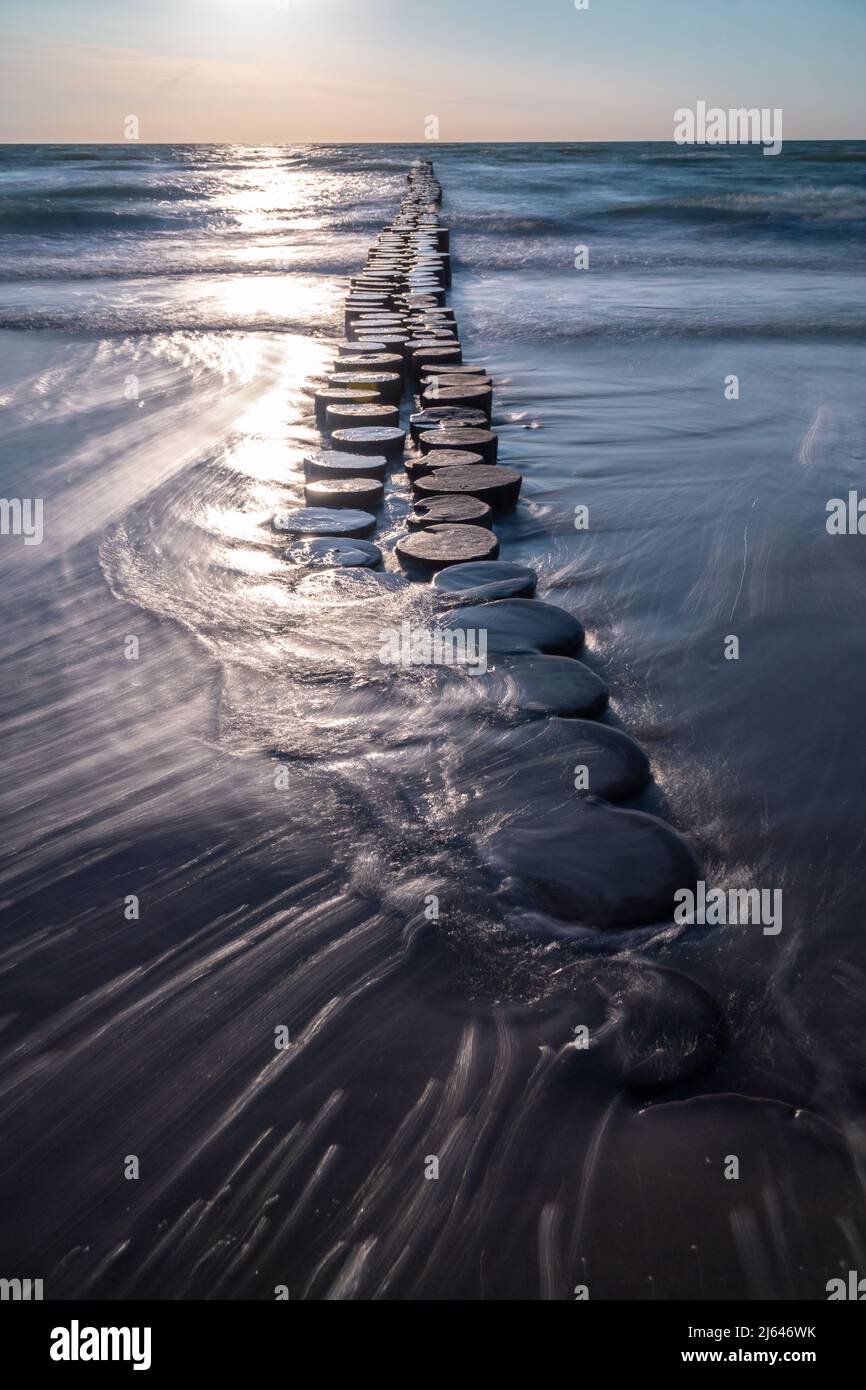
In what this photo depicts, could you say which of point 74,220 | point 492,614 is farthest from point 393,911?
point 74,220

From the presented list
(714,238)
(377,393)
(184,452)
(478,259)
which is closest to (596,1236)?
(184,452)

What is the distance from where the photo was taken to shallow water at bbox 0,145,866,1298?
128cm

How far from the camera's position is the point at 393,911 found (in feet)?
5.73

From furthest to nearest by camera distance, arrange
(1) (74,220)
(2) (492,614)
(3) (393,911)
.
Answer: (1) (74,220), (2) (492,614), (3) (393,911)

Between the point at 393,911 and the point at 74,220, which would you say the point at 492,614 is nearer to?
the point at 393,911

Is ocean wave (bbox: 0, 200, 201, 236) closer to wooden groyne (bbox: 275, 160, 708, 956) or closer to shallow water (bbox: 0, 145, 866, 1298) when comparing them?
wooden groyne (bbox: 275, 160, 708, 956)

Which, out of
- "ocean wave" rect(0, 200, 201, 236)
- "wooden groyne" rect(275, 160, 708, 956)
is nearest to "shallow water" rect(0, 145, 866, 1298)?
"wooden groyne" rect(275, 160, 708, 956)

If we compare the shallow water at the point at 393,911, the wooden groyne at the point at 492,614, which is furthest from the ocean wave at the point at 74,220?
the shallow water at the point at 393,911

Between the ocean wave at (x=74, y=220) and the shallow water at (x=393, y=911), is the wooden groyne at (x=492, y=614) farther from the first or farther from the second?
the ocean wave at (x=74, y=220)

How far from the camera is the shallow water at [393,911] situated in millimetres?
1279

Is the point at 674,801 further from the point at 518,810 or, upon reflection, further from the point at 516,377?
the point at 516,377

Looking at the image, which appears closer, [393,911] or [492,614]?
[393,911]

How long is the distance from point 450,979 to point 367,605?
147 cm

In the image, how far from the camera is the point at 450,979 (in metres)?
1.61
